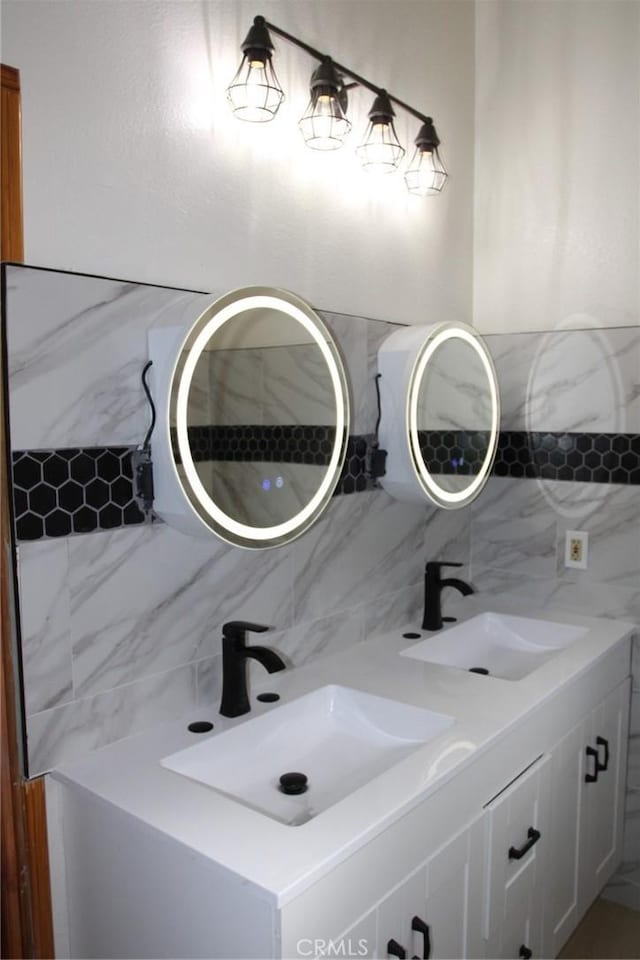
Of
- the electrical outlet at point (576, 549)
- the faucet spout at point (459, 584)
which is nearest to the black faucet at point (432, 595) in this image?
the faucet spout at point (459, 584)

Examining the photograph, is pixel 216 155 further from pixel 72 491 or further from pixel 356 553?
pixel 356 553

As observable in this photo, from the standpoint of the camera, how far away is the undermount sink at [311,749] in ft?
4.58

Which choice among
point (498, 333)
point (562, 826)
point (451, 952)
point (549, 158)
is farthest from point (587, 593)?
point (549, 158)

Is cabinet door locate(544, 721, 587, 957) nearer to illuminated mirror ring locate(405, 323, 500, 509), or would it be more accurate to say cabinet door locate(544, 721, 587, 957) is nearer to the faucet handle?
illuminated mirror ring locate(405, 323, 500, 509)

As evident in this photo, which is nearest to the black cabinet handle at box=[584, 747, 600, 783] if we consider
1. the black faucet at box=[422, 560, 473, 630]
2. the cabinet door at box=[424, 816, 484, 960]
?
the black faucet at box=[422, 560, 473, 630]

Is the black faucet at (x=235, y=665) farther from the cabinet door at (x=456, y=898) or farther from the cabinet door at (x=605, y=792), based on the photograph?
the cabinet door at (x=605, y=792)

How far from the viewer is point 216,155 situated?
1548 mm

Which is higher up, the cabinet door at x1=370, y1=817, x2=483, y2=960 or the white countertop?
the white countertop

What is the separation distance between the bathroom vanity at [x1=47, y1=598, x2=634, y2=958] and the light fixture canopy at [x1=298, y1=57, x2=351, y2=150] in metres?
1.23

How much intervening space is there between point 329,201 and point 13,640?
124 cm

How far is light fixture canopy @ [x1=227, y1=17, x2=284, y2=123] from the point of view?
1.52 meters

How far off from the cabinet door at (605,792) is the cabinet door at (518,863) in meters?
0.30

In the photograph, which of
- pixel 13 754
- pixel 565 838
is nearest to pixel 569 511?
pixel 565 838

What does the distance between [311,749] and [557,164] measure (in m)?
1.80
